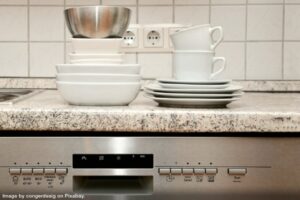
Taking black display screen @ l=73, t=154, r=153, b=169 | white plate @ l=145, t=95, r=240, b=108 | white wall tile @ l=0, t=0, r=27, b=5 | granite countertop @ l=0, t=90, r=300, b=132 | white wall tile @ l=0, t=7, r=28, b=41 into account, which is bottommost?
black display screen @ l=73, t=154, r=153, b=169

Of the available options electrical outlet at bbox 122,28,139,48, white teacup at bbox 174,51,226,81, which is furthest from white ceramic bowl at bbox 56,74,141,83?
electrical outlet at bbox 122,28,139,48

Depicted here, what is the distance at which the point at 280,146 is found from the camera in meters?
0.92

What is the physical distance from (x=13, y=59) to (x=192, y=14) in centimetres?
55

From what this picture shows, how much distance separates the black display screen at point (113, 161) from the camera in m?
0.91

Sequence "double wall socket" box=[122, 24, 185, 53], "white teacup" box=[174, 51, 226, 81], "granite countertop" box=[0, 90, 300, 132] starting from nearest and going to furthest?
"granite countertop" box=[0, 90, 300, 132] → "white teacup" box=[174, 51, 226, 81] → "double wall socket" box=[122, 24, 185, 53]

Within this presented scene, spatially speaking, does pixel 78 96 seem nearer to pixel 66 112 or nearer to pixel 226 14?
pixel 66 112

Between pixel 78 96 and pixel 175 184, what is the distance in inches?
10.0

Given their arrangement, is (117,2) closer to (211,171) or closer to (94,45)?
(94,45)

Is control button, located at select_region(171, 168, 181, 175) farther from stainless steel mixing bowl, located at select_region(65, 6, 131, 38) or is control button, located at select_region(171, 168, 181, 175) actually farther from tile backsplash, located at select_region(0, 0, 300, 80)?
tile backsplash, located at select_region(0, 0, 300, 80)

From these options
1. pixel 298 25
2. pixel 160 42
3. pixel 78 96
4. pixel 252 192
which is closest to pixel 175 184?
pixel 252 192

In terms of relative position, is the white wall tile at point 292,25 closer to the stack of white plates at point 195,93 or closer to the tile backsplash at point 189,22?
the tile backsplash at point 189,22

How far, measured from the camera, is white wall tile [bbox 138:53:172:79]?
60.2 inches

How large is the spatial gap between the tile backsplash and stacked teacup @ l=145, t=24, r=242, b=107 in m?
A: 0.47

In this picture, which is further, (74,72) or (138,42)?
(138,42)
